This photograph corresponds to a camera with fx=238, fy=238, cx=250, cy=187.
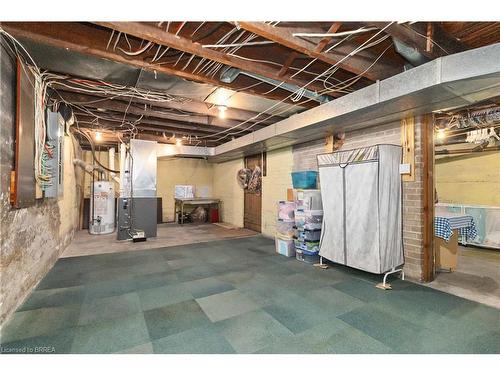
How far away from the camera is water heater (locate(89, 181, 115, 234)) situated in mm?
6016

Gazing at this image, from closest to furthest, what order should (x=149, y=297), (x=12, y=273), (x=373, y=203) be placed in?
(x=12, y=273)
(x=149, y=297)
(x=373, y=203)

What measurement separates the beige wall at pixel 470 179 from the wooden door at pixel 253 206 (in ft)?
15.2

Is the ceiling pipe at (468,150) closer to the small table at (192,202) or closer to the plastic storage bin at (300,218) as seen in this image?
the plastic storage bin at (300,218)

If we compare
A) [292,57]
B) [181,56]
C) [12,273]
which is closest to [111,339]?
[12,273]

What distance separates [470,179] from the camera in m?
5.53

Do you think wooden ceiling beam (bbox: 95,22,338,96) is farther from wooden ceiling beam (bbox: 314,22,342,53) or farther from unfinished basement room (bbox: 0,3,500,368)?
wooden ceiling beam (bbox: 314,22,342,53)

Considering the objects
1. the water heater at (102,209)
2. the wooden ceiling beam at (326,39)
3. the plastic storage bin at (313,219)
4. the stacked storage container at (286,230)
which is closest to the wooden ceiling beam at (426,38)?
the wooden ceiling beam at (326,39)

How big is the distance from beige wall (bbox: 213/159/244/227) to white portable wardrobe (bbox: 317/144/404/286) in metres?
4.13

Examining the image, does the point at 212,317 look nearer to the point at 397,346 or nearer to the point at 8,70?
the point at 397,346

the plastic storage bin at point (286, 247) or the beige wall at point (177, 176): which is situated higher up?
the beige wall at point (177, 176)

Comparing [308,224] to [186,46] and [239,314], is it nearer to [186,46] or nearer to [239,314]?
[239,314]

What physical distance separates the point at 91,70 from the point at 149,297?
2470 millimetres

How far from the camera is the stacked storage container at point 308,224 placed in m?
3.83

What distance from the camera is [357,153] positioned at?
3.21 m
